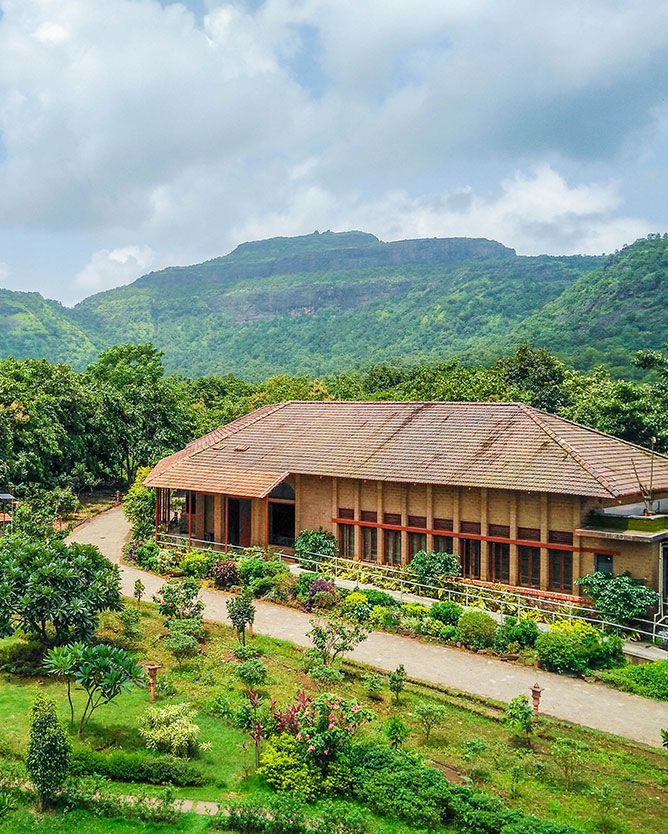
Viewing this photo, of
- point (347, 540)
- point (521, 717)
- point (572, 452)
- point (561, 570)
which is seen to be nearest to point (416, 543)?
point (347, 540)

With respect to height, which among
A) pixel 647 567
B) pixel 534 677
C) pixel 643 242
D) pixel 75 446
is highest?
pixel 643 242

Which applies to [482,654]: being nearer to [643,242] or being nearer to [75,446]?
[75,446]

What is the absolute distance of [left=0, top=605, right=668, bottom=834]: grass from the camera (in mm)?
11562

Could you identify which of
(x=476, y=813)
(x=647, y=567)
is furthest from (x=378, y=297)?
(x=476, y=813)

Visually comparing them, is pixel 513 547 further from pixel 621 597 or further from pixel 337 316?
pixel 337 316

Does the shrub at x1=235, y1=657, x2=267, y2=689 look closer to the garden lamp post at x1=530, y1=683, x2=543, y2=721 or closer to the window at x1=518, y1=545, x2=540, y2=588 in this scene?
the garden lamp post at x1=530, y1=683, x2=543, y2=721

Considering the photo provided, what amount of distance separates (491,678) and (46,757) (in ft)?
33.3

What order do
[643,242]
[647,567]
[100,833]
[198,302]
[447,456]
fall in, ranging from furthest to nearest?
[198,302] → [643,242] → [447,456] → [647,567] → [100,833]

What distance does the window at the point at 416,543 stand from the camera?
84.3ft

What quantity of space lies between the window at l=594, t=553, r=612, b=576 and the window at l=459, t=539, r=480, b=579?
3940 mm

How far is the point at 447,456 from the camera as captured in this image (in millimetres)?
26234

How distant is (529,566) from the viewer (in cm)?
2334

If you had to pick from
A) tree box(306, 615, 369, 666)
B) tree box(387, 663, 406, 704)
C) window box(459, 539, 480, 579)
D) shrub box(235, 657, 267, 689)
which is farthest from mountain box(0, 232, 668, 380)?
shrub box(235, 657, 267, 689)

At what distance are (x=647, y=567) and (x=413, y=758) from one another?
11.2 metres
